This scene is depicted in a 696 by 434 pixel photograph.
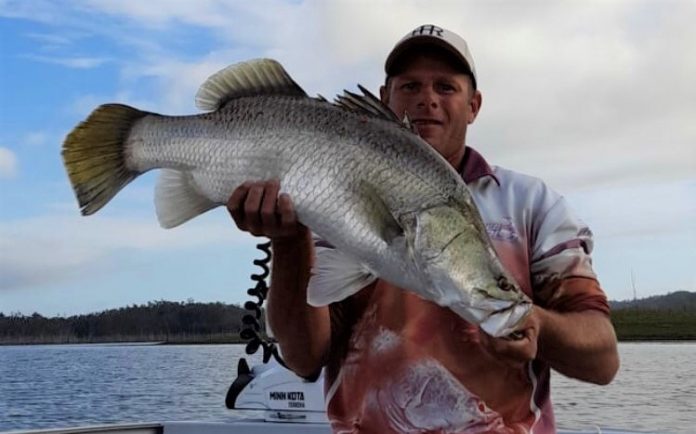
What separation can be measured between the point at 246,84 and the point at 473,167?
3.08 ft

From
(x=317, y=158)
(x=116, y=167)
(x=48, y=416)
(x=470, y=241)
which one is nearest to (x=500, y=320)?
(x=470, y=241)

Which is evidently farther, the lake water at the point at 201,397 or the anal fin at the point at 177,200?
the lake water at the point at 201,397

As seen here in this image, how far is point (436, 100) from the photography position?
11.1ft

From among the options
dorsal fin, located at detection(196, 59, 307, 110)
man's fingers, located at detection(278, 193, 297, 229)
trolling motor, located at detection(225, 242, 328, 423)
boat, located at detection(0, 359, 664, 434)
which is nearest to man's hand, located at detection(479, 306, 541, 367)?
man's fingers, located at detection(278, 193, 297, 229)

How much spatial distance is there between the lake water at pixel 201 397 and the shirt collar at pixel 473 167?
1218 cm

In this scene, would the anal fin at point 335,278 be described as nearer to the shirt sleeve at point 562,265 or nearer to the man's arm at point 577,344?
the man's arm at point 577,344

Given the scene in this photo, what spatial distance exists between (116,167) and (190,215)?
0.97 ft

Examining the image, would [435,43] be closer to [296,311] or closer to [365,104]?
[365,104]

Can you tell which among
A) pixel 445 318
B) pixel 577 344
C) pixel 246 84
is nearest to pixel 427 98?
pixel 246 84

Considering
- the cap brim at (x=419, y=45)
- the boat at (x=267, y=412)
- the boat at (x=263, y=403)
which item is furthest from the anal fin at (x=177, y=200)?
the boat at (x=267, y=412)

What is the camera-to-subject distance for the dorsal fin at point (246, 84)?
3014 millimetres

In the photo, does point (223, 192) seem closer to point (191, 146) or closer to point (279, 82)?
point (191, 146)

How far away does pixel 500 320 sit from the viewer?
2527 mm

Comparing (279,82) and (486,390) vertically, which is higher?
(279,82)
